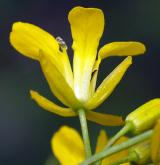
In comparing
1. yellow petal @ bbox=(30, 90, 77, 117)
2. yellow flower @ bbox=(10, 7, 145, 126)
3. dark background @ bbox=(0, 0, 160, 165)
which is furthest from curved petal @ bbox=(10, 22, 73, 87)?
dark background @ bbox=(0, 0, 160, 165)

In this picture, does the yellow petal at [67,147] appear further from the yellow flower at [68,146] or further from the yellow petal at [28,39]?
the yellow petal at [28,39]

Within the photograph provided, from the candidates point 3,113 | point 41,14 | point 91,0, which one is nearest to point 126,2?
point 91,0

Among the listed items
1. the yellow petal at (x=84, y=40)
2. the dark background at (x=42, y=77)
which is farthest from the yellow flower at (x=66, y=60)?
the dark background at (x=42, y=77)

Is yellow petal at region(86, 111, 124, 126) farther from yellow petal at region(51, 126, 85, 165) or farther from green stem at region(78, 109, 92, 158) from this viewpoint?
yellow petal at region(51, 126, 85, 165)

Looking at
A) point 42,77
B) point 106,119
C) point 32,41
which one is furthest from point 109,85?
point 42,77

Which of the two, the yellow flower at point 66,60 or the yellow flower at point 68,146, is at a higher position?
the yellow flower at point 66,60
